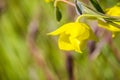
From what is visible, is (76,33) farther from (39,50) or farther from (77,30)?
(39,50)

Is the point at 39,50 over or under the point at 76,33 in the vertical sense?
under

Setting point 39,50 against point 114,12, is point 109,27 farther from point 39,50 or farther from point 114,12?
point 39,50

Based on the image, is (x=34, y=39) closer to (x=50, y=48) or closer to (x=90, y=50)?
(x=50, y=48)

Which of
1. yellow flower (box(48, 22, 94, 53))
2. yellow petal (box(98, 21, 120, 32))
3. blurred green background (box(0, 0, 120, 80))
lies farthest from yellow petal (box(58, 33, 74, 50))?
→ blurred green background (box(0, 0, 120, 80))

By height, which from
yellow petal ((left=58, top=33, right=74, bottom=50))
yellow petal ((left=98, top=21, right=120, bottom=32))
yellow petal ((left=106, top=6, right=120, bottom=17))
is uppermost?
yellow petal ((left=106, top=6, right=120, bottom=17))

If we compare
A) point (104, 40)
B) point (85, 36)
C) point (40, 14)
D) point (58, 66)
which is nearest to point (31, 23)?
point (40, 14)

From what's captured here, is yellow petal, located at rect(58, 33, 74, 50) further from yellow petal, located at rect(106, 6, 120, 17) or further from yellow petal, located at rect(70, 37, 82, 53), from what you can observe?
yellow petal, located at rect(106, 6, 120, 17)

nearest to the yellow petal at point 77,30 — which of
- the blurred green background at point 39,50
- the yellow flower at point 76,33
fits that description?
the yellow flower at point 76,33

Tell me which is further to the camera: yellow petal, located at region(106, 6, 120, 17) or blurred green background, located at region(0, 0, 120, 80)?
blurred green background, located at region(0, 0, 120, 80)

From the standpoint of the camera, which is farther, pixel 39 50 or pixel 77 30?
pixel 39 50

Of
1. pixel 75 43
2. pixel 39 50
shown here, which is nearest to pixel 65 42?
pixel 75 43

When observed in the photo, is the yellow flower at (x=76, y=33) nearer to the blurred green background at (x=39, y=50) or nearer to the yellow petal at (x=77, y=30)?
the yellow petal at (x=77, y=30)
